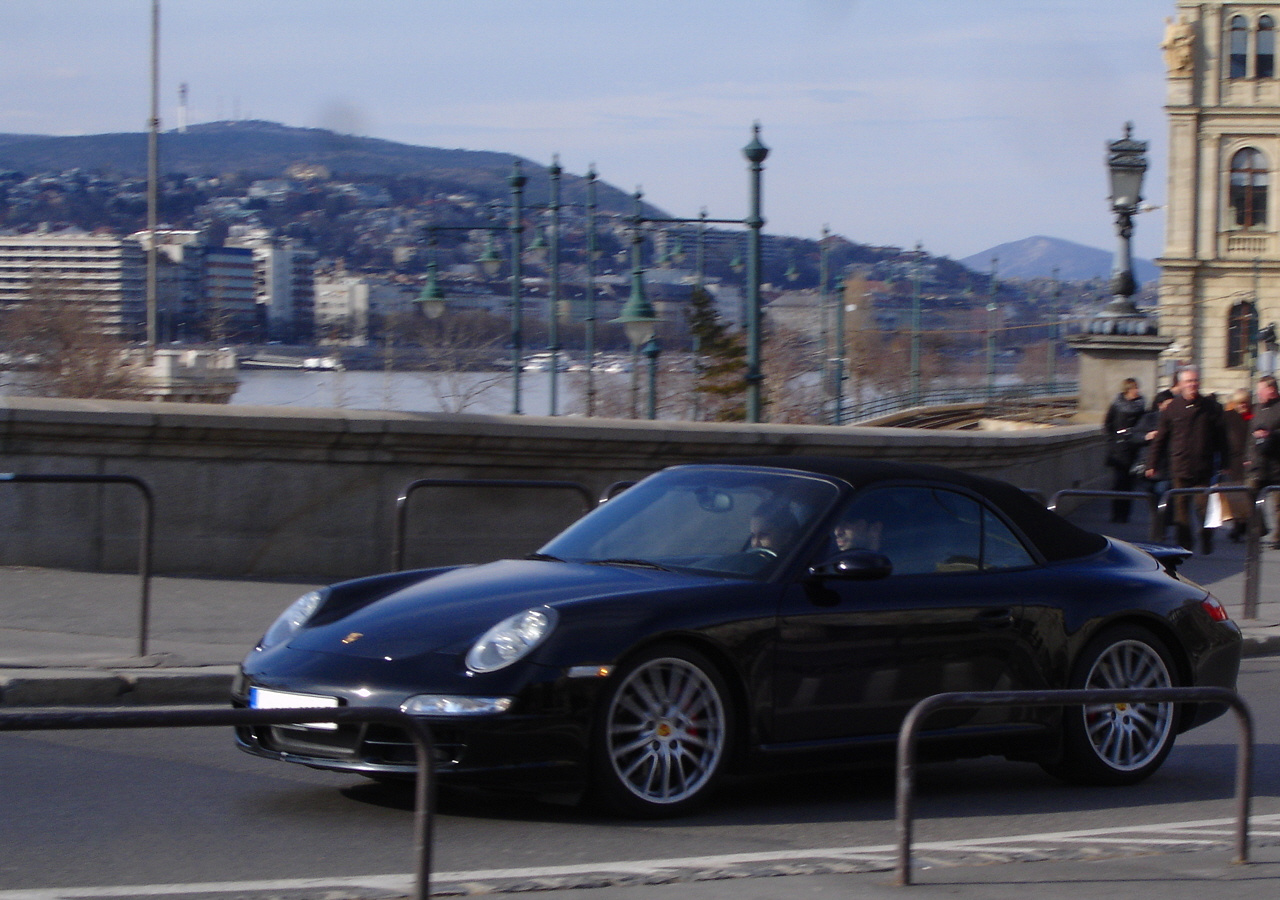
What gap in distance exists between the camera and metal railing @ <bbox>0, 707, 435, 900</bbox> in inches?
140

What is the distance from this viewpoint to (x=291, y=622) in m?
6.39

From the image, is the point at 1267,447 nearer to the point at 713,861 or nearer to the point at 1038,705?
the point at 1038,705

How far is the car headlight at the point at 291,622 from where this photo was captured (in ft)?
20.6

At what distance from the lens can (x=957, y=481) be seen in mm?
6980

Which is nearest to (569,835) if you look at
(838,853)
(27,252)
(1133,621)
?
(838,853)

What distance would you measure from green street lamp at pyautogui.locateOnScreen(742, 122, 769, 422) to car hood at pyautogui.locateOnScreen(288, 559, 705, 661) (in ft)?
34.1

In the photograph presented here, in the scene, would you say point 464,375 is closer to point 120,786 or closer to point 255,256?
point 255,256

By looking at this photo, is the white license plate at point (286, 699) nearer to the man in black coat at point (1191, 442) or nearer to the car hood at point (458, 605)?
the car hood at point (458, 605)

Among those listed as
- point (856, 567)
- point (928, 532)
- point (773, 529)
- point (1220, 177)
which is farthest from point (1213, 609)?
point (1220, 177)

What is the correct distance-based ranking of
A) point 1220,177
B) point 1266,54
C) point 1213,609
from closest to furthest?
point 1213,609 → point 1220,177 → point 1266,54

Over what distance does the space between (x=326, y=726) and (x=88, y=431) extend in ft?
20.4

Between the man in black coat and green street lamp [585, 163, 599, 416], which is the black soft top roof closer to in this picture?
the man in black coat

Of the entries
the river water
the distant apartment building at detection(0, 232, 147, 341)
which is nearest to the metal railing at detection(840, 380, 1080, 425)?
the river water

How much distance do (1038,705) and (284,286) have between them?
114ft
